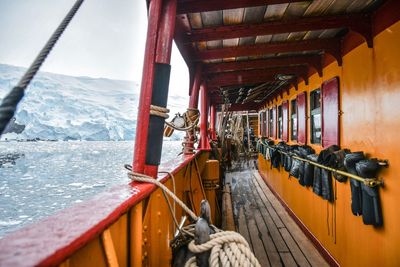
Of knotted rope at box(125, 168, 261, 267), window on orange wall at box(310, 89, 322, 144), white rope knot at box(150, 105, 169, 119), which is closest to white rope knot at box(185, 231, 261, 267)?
knotted rope at box(125, 168, 261, 267)

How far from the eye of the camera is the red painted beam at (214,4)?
2461 millimetres


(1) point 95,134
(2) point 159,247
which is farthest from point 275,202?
(1) point 95,134

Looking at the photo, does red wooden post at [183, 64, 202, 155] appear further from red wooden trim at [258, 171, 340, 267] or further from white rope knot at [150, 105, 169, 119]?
red wooden trim at [258, 171, 340, 267]

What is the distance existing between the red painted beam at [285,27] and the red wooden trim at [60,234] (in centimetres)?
258

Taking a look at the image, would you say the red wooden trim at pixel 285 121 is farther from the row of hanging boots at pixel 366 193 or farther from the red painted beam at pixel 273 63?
the row of hanging boots at pixel 366 193

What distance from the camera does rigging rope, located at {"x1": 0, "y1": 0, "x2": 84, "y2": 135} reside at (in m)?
0.62

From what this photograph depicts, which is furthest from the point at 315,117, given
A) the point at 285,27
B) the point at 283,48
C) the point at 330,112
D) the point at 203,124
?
the point at 203,124

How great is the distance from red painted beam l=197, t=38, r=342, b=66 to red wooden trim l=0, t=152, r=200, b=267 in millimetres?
3235

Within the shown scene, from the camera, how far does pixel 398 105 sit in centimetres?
232

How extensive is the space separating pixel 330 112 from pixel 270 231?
8.94 feet

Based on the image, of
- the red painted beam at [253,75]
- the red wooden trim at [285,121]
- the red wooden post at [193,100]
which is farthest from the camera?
the red wooden trim at [285,121]

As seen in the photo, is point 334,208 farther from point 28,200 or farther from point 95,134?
point 95,134

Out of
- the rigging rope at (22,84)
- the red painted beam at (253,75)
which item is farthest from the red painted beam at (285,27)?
the rigging rope at (22,84)

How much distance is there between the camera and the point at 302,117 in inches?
215
